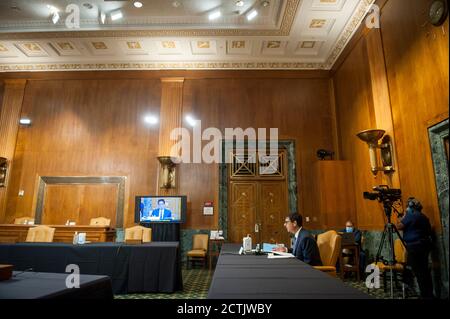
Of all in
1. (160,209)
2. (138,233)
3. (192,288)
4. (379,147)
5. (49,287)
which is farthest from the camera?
(160,209)

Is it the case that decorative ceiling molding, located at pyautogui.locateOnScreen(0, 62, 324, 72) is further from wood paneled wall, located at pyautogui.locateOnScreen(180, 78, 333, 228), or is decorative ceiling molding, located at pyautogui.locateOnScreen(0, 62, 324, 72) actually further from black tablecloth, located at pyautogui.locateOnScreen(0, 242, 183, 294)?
black tablecloth, located at pyautogui.locateOnScreen(0, 242, 183, 294)

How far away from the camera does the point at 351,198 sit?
738cm

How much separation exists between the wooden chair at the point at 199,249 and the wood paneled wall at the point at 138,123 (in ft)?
1.83

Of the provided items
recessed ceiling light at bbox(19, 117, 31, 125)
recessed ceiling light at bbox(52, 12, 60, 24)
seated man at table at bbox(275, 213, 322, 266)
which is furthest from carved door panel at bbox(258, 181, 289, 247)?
recessed ceiling light at bbox(19, 117, 31, 125)

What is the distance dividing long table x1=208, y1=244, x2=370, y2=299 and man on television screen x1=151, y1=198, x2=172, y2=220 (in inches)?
212

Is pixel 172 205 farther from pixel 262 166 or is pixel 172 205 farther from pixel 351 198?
pixel 351 198

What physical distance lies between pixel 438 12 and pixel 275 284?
4.61 metres

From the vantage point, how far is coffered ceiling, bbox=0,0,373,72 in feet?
22.8

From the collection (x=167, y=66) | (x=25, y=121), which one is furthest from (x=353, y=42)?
(x=25, y=121)

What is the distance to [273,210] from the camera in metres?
8.30

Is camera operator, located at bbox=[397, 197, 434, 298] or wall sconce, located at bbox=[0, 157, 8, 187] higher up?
wall sconce, located at bbox=[0, 157, 8, 187]

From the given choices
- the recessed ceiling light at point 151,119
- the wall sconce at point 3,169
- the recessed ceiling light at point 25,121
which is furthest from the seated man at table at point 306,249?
the recessed ceiling light at point 25,121

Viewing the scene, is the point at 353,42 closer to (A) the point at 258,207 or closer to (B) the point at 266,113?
(B) the point at 266,113

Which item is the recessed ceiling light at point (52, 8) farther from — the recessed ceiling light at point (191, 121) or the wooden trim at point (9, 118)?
the recessed ceiling light at point (191, 121)
